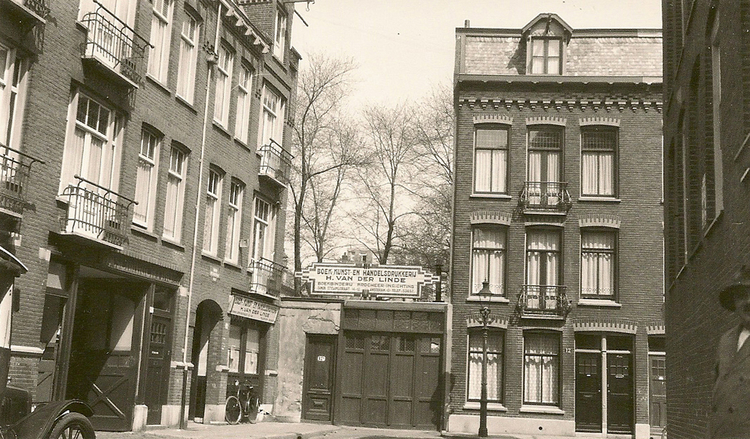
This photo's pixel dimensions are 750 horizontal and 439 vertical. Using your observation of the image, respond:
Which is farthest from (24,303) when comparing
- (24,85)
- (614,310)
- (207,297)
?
(614,310)

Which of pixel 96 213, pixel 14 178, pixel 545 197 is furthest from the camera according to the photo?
pixel 545 197

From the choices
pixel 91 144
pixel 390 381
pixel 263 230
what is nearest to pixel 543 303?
pixel 390 381

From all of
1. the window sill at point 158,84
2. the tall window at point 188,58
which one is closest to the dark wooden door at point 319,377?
the tall window at point 188,58

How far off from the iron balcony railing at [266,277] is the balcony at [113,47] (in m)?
9.05

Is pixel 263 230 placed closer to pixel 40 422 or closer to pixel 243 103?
pixel 243 103

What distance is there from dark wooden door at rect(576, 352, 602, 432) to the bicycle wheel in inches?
426

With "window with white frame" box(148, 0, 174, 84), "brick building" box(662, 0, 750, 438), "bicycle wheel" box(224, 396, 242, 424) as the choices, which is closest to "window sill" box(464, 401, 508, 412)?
"bicycle wheel" box(224, 396, 242, 424)

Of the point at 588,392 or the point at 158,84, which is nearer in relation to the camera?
the point at 158,84

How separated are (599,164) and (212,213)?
13.3 meters

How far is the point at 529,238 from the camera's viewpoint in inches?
1177

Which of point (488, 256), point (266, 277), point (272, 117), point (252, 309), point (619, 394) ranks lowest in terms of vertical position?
point (619, 394)

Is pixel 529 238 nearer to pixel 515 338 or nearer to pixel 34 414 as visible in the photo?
pixel 515 338

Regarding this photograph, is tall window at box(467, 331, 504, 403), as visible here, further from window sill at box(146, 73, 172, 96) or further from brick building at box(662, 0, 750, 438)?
window sill at box(146, 73, 172, 96)

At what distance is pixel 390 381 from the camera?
1155 inches
